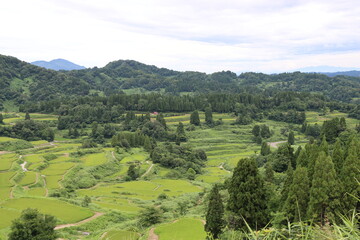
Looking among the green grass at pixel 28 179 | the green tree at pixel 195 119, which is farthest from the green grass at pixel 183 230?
the green tree at pixel 195 119

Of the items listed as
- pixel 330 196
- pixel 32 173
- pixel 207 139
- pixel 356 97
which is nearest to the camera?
pixel 330 196

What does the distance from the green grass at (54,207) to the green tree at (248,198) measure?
61.5ft

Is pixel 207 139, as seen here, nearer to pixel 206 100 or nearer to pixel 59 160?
pixel 206 100

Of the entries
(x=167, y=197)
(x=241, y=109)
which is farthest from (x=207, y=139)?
(x=167, y=197)

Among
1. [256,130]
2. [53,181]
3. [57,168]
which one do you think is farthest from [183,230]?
[256,130]

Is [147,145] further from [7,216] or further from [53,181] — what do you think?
[7,216]

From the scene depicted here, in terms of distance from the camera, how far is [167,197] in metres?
45.3

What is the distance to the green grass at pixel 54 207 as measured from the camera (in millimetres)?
32203

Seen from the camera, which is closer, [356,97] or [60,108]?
[60,108]

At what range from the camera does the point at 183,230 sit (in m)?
28.5

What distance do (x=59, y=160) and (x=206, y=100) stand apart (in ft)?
265

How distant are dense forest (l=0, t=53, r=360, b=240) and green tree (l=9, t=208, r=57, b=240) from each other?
0.34 feet

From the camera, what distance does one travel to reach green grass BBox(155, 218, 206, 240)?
26200mm

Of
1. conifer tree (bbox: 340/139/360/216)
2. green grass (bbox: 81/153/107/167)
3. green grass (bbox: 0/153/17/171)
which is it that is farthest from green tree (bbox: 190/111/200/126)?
conifer tree (bbox: 340/139/360/216)
